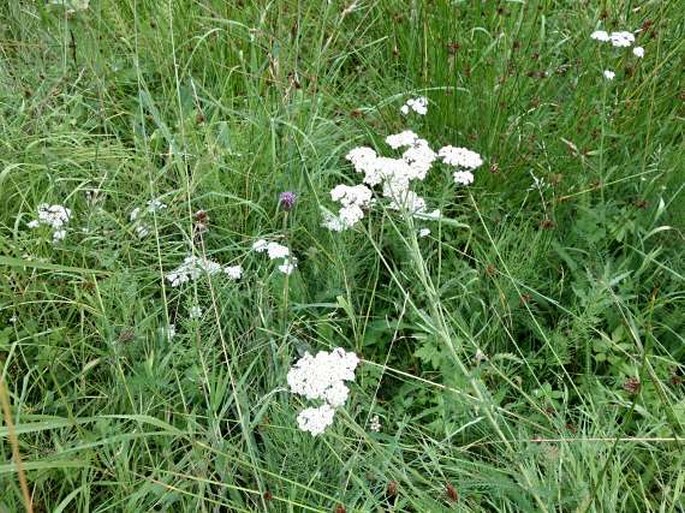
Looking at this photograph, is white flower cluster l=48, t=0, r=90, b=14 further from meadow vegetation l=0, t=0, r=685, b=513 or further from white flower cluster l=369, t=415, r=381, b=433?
white flower cluster l=369, t=415, r=381, b=433

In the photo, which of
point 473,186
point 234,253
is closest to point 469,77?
point 473,186

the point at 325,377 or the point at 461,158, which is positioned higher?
the point at 461,158

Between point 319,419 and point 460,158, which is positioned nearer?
point 319,419

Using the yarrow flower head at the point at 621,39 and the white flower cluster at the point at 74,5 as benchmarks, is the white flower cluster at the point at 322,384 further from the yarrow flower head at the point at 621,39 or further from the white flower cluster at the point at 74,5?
the white flower cluster at the point at 74,5

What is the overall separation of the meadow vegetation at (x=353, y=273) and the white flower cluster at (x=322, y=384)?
0.03 meters

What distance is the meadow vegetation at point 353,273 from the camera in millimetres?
1399

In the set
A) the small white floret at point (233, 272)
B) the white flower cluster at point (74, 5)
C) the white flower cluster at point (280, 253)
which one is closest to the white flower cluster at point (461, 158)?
the white flower cluster at point (280, 253)

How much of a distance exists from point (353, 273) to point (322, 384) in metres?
0.62

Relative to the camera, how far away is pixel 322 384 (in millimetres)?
1213

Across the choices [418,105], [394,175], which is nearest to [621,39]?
[418,105]

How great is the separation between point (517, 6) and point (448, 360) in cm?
144

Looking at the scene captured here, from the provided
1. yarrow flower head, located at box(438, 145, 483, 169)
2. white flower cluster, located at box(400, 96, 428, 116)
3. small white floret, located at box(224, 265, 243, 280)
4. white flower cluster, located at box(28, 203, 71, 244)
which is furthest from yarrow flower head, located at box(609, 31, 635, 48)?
white flower cluster, located at box(28, 203, 71, 244)

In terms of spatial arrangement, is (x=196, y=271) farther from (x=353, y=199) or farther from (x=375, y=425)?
(x=375, y=425)

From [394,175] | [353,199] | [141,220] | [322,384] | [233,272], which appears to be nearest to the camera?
[322,384]
